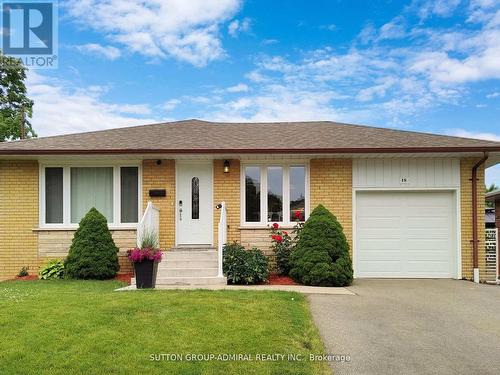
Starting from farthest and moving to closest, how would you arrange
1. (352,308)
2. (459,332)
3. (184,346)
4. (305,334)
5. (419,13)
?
(419,13)
(352,308)
(459,332)
(305,334)
(184,346)

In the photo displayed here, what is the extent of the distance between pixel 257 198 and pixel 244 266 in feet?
7.05

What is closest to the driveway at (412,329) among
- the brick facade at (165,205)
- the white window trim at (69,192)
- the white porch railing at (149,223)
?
the brick facade at (165,205)

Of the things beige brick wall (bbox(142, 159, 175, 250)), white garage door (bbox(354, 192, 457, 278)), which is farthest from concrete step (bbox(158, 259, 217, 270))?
white garage door (bbox(354, 192, 457, 278))

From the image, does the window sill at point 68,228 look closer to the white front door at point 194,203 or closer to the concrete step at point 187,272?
the white front door at point 194,203

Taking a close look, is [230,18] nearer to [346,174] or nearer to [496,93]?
[346,174]

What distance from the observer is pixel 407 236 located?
9.44 m

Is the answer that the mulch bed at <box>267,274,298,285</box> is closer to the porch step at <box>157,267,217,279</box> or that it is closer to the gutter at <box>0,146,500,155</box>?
the porch step at <box>157,267,217,279</box>

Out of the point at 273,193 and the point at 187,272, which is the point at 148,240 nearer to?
the point at 187,272

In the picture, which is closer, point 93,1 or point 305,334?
point 305,334

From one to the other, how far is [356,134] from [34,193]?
27.9 feet

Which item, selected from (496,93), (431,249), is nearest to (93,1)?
(431,249)

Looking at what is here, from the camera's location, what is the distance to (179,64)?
17219 mm

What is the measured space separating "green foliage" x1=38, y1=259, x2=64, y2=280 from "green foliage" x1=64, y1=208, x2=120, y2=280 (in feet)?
1.23

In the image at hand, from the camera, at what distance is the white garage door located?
30.9ft
